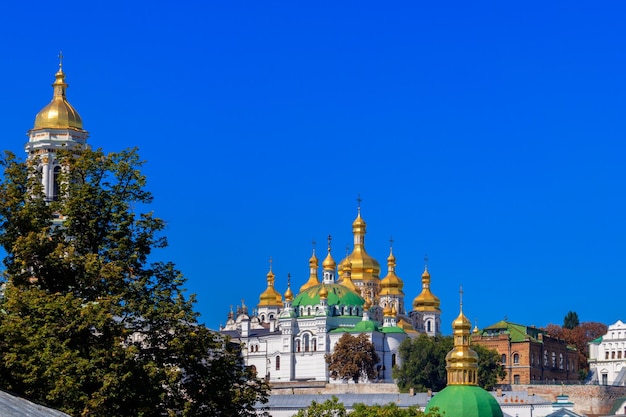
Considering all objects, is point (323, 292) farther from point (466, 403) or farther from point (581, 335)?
point (466, 403)

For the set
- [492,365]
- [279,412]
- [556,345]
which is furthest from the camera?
[556,345]

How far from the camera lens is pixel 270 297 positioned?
11406 cm

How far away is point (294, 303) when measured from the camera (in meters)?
102

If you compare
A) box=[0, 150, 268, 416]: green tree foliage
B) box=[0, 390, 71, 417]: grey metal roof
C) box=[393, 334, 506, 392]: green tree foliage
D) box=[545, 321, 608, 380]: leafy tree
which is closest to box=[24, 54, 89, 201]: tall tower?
box=[393, 334, 506, 392]: green tree foliage

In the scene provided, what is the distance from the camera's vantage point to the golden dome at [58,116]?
211 ft

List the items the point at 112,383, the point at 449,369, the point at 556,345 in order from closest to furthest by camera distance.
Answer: the point at 112,383 < the point at 449,369 < the point at 556,345

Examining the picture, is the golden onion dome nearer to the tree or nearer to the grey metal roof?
the tree

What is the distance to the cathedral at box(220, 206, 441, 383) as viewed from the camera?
321 ft

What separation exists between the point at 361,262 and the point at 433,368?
927 inches

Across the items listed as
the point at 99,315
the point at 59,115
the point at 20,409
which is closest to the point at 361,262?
the point at 59,115

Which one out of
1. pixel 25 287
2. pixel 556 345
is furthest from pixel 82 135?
pixel 556 345

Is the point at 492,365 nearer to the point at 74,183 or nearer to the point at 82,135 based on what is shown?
the point at 82,135

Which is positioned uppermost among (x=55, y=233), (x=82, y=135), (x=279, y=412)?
(x=82, y=135)

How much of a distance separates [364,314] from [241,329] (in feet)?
45.1
